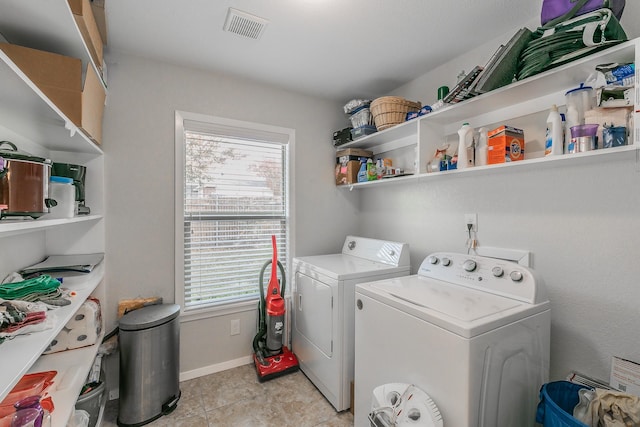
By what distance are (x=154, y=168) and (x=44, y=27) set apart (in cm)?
105

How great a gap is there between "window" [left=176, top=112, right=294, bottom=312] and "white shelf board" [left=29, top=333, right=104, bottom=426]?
689 millimetres

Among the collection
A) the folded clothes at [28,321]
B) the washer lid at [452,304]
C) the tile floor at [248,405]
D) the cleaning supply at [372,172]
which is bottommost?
the tile floor at [248,405]

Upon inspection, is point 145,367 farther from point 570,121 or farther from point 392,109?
point 570,121

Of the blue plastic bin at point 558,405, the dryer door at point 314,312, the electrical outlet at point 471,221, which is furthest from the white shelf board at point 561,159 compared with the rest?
the dryer door at point 314,312

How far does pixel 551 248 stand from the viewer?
61.1 inches

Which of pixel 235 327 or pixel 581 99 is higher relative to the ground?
pixel 581 99

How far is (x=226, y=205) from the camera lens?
2424 millimetres

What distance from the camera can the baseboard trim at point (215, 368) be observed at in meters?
2.23

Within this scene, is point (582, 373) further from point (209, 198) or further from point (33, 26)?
point (33, 26)

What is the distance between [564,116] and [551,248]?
0.69m

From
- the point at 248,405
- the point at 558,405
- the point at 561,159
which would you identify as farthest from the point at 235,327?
the point at 561,159

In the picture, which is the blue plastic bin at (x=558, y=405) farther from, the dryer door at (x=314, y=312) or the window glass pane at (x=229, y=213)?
the window glass pane at (x=229, y=213)

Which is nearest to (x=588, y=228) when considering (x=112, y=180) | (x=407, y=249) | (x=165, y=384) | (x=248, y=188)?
(x=407, y=249)

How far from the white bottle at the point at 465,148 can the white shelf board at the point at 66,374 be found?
225 centimetres
